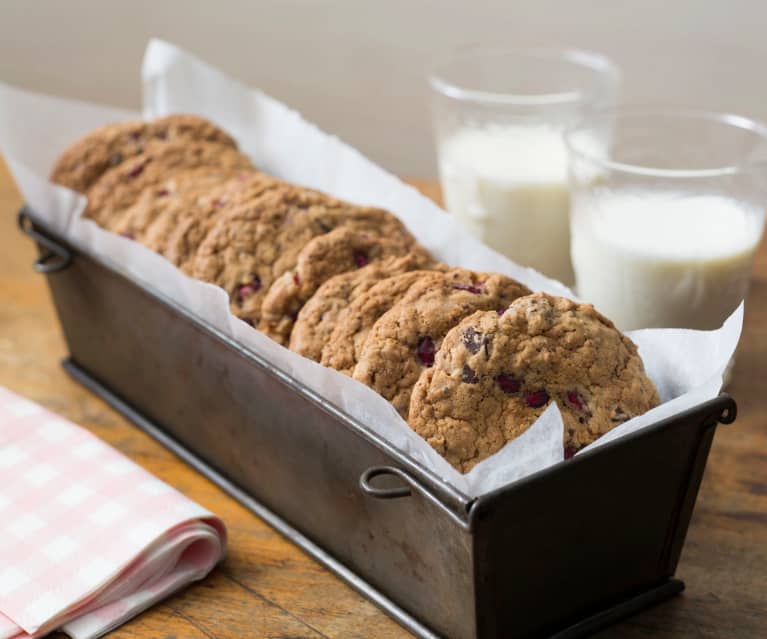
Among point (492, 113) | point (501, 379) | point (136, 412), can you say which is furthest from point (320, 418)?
point (492, 113)

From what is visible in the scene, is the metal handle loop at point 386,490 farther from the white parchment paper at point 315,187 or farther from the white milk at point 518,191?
the white milk at point 518,191

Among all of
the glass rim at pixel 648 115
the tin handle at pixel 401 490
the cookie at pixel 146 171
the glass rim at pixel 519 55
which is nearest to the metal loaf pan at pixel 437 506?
the tin handle at pixel 401 490

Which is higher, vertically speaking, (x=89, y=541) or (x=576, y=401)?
(x=576, y=401)

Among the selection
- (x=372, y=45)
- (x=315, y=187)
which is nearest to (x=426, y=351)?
(x=315, y=187)

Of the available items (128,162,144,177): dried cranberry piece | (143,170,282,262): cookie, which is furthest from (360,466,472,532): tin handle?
(128,162,144,177): dried cranberry piece

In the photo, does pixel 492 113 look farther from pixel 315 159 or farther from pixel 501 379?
pixel 501 379

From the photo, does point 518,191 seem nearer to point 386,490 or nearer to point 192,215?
point 192,215

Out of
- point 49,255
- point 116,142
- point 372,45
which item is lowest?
point 372,45
